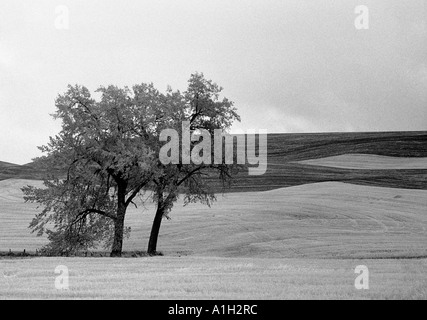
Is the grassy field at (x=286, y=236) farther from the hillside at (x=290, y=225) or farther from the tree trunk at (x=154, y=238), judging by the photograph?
the tree trunk at (x=154, y=238)

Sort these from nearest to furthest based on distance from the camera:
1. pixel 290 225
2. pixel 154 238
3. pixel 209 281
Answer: pixel 209 281, pixel 154 238, pixel 290 225

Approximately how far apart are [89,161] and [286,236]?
47.9 feet

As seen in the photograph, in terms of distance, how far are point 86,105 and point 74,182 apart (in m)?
4.69

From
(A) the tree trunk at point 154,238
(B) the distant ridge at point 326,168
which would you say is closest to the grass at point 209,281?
(A) the tree trunk at point 154,238

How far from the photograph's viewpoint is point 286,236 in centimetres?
4519

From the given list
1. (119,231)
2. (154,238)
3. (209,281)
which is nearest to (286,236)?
(154,238)

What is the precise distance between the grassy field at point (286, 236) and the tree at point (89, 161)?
403 cm

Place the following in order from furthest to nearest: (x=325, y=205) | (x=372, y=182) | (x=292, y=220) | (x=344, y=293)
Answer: (x=372, y=182) < (x=325, y=205) < (x=292, y=220) < (x=344, y=293)

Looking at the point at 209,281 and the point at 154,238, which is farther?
the point at 154,238

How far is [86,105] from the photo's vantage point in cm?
3972

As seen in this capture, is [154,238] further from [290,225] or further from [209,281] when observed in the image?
[209,281]

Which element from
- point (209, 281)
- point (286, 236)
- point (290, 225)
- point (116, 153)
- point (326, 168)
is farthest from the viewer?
point (326, 168)

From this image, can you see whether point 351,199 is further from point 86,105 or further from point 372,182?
point 86,105

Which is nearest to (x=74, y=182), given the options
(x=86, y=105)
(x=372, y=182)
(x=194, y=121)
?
(x=86, y=105)
